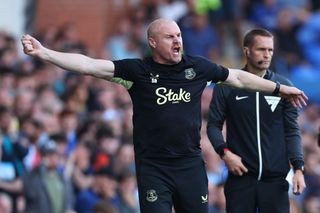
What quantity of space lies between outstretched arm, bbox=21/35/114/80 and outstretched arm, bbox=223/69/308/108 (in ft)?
3.90

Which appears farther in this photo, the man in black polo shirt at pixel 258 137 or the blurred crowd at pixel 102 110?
the blurred crowd at pixel 102 110

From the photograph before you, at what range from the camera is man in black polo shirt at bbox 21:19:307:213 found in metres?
10.7

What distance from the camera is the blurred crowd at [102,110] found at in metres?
15.0

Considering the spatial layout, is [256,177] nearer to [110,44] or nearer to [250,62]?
[250,62]

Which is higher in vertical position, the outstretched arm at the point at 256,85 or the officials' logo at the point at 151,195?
the outstretched arm at the point at 256,85

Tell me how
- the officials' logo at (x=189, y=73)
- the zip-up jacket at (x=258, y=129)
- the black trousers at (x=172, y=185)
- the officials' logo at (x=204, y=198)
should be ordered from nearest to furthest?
the black trousers at (x=172, y=185) → the officials' logo at (x=189, y=73) → the officials' logo at (x=204, y=198) → the zip-up jacket at (x=258, y=129)

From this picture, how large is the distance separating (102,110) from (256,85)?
7.59 metres

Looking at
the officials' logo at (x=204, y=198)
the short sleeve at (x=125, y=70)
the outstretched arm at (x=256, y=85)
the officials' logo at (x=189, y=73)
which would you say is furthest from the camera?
the outstretched arm at (x=256, y=85)

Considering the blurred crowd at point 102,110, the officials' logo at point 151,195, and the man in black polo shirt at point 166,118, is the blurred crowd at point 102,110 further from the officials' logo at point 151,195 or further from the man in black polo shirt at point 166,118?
the officials' logo at point 151,195

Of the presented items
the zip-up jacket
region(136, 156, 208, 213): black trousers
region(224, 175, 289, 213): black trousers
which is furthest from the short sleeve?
region(224, 175, 289, 213): black trousers

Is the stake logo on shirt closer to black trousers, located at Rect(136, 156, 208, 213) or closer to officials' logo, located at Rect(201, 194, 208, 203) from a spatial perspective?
black trousers, located at Rect(136, 156, 208, 213)

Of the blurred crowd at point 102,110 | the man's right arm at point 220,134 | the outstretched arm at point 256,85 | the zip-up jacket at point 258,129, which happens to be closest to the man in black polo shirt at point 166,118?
the outstretched arm at point 256,85

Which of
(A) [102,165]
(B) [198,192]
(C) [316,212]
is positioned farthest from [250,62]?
(C) [316,212]

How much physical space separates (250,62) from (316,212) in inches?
241
